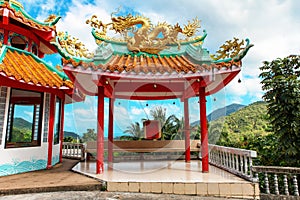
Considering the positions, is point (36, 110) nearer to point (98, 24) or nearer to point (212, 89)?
point (98, 24)

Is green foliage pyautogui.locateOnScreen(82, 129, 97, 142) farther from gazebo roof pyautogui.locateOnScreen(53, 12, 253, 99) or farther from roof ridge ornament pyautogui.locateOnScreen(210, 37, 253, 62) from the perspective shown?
roof ridge ornament pyautogui.locateOnScreen(210, 37, 253, 62)

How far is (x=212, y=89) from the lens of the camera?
17.0 feet

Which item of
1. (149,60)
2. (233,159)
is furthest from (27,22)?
(233,159)

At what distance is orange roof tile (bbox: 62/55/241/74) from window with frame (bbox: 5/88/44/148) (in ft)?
8.47

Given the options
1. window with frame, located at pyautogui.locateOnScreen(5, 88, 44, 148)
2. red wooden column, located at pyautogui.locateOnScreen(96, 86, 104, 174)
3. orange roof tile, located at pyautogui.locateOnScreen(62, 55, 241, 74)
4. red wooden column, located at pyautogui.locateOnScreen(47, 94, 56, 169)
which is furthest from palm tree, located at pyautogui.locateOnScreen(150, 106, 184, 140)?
window with frame, located at pyautogui.locateOnScreen(5, 88, 44, 148)

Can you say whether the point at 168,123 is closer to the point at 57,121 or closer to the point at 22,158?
the point at 57,121

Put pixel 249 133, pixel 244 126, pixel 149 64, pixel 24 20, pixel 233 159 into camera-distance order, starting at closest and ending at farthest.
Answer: pixel 233 159
pixel 149 64
pixel 24 20
pixel 249 133
pixel 244 126

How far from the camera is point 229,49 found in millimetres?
4168

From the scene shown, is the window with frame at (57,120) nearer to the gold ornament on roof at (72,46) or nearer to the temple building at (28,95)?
the temple building at (28,95)

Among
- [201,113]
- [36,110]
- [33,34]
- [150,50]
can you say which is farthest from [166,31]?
[36,110]

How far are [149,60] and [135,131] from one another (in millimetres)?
2375

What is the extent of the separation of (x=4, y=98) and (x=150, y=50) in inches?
148

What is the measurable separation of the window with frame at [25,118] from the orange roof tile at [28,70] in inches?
25.8

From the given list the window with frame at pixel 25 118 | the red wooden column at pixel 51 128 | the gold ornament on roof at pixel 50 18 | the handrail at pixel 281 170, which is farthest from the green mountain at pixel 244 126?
the gold ornament on roof at pixel 50 18
